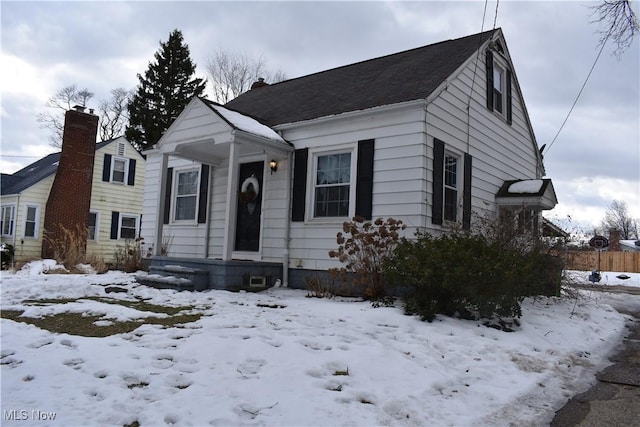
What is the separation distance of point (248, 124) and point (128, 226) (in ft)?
49.4

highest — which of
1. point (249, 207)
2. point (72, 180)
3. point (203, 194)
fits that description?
point (72, 180)

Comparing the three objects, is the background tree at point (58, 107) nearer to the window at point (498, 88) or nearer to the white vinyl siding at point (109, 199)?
the white vinyl siding at point (109, 199)

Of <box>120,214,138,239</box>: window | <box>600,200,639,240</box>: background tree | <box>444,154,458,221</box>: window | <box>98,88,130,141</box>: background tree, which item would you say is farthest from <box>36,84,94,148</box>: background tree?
<box>600,200,639,240</box>: background tree

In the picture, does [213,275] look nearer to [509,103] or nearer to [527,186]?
[527,186]

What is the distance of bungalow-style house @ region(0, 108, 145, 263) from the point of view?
18.6 metres

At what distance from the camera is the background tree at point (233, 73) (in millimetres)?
32812

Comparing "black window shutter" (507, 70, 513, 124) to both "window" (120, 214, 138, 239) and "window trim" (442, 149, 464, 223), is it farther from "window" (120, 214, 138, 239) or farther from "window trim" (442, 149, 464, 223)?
"window" (120, 214, 138, 239)

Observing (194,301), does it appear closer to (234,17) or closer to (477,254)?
(477,254)

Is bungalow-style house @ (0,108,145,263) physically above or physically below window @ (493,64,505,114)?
below

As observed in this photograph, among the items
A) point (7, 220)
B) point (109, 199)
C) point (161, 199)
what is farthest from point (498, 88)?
point (7, 220)

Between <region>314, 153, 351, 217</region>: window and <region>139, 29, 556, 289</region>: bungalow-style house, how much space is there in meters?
0.02

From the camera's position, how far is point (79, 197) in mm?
18875

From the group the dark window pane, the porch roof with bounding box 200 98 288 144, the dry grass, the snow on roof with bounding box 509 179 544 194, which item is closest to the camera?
the dry grass
